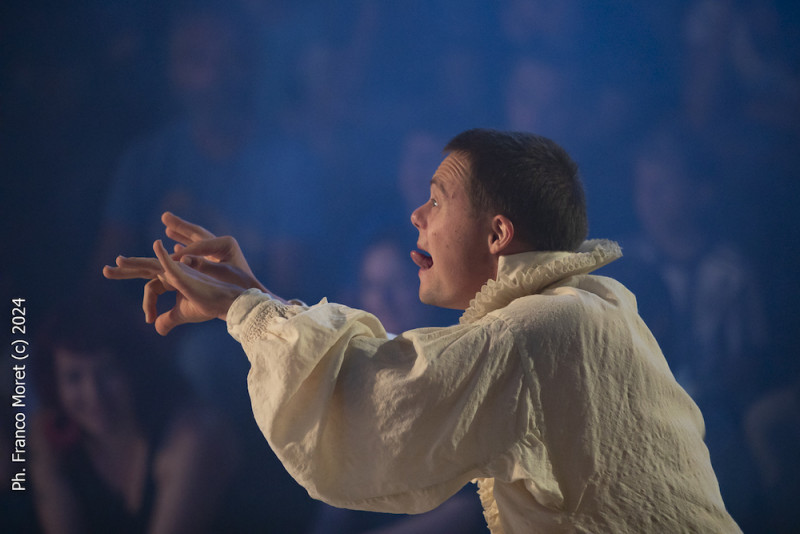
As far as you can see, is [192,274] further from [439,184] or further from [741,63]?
[741,63]

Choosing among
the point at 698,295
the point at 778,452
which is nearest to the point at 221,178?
the point at 698,295

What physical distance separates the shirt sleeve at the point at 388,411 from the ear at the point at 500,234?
9.1 inches

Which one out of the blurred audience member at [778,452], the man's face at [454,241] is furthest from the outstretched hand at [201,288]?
the blurred audience member at [778,452]

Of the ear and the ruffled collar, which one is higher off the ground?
the ear

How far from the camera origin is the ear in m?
1.11

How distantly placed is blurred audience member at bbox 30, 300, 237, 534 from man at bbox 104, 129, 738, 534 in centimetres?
123

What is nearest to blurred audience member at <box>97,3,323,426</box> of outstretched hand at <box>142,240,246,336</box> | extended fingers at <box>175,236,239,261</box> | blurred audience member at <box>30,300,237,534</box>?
blurred audience member at <box>30,300,237,534</box>

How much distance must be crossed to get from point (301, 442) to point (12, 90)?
1761mm

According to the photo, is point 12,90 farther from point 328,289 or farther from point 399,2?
point 399,2

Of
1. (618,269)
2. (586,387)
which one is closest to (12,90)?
(586,387)

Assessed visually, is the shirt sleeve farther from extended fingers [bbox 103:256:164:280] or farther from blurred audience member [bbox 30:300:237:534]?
blurred audience member [bbox 30:300:237:534]

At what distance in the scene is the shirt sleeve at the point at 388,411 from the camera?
0.87 meters

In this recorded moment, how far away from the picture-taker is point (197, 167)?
2195 millimetres

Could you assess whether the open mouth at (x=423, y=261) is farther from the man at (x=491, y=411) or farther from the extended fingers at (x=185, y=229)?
the extended fingers at (x=185, y=229)
